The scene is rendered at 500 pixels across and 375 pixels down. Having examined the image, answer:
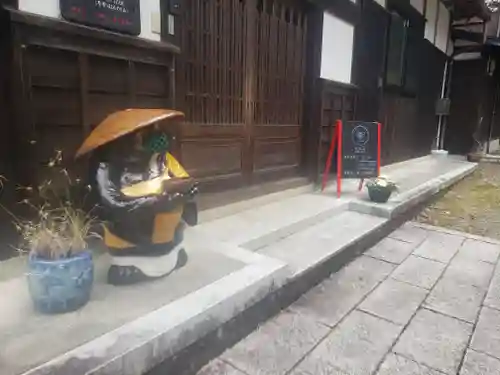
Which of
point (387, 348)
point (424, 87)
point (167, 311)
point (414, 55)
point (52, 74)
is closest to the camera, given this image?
point (167, 311)

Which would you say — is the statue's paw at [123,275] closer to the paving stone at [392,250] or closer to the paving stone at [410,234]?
the paving stone at [392,250]

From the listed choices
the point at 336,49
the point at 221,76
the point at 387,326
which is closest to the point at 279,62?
the point at 221,76

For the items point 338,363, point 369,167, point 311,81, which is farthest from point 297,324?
point 311,81

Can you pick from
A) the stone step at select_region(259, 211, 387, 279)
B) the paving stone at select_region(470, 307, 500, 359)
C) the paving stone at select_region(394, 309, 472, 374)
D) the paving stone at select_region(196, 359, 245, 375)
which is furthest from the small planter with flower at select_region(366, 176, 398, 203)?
the paving stone at select_region(196, 359, 245, 375)

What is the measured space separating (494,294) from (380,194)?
6.13ft

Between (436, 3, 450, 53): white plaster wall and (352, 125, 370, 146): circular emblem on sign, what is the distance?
24.0 ft

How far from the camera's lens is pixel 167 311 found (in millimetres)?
1980

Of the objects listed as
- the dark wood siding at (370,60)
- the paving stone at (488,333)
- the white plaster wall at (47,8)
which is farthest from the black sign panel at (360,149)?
the white plaster wall at (47,8)

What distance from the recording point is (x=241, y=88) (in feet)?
14.3

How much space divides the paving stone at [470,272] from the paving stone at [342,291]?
0.56 meters

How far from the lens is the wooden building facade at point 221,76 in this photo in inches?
93.4

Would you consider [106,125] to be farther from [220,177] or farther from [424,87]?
[424,87]

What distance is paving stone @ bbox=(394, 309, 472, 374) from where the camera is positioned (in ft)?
7.25

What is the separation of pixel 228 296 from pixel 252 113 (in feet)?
9.35
